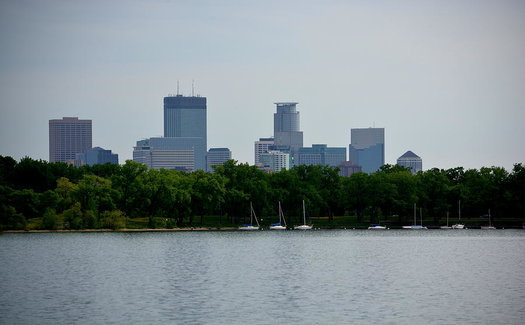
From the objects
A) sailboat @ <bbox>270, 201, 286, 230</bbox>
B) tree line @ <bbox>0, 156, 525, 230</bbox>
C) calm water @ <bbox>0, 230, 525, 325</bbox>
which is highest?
tree line @ <bbox>0, 156, 525, 230</bbox>

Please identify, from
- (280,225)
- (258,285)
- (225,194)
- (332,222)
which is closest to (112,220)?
(225,194)

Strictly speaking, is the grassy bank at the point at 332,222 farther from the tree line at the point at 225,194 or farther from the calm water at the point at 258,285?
the calm water at the point at 258,285

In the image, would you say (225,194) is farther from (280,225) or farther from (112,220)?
(112,220)

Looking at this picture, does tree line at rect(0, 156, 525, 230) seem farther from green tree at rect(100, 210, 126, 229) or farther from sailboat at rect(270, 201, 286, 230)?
sailboat at rect(270, 201, 286, 230)

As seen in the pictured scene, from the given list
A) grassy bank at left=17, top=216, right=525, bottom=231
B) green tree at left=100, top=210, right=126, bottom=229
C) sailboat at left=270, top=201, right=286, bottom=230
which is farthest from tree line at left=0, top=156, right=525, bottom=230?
sailboat at left=270, top=201, right=286, bottom=230

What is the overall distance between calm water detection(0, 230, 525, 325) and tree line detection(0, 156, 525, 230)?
125 feet

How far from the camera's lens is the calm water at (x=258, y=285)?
40.6m

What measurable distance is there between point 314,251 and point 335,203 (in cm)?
7864

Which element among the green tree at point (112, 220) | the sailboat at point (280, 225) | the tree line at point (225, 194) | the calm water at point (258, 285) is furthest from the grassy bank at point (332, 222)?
the calm water at point (258, 285)

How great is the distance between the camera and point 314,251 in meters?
84.8

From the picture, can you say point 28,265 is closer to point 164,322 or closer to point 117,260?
point 117,260

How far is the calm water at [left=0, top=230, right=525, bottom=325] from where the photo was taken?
133 feet

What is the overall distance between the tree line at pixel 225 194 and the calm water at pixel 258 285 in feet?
125

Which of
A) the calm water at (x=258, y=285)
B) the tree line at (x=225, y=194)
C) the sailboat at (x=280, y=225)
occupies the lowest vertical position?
the calm water at (x=258, y=285)
